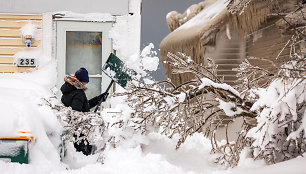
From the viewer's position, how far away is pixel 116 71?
5652 millimetres

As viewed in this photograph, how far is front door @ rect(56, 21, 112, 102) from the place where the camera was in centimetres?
744

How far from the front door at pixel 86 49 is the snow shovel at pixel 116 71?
5.74ft

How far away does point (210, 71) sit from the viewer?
372cm

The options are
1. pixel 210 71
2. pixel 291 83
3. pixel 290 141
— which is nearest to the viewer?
pixel 291 83

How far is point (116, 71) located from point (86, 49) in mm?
2212

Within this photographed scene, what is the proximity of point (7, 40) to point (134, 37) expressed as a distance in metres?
2.54

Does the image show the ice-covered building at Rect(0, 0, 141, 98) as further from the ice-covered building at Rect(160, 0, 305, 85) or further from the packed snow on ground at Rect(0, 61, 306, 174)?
the packed snow on ground at Rect(0, 61, 306, 174)

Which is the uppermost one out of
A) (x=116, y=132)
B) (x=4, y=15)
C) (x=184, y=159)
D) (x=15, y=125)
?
(x=4, y=15)

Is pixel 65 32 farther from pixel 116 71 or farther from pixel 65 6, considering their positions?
pixel 116 71

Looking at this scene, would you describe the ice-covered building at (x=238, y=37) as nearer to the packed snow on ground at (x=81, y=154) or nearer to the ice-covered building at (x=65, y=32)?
the ice-covered building at (x=65, y=32)

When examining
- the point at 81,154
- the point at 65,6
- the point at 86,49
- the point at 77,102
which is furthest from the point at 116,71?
the point at 65,6

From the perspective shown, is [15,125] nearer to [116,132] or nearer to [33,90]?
[33,90]

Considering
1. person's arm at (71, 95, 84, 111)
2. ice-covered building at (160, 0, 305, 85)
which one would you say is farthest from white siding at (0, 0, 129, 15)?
person's arm at (71, 95, 84, 111)

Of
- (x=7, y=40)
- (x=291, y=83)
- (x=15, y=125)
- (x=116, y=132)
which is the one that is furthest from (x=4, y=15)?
(x=291, y=83)
